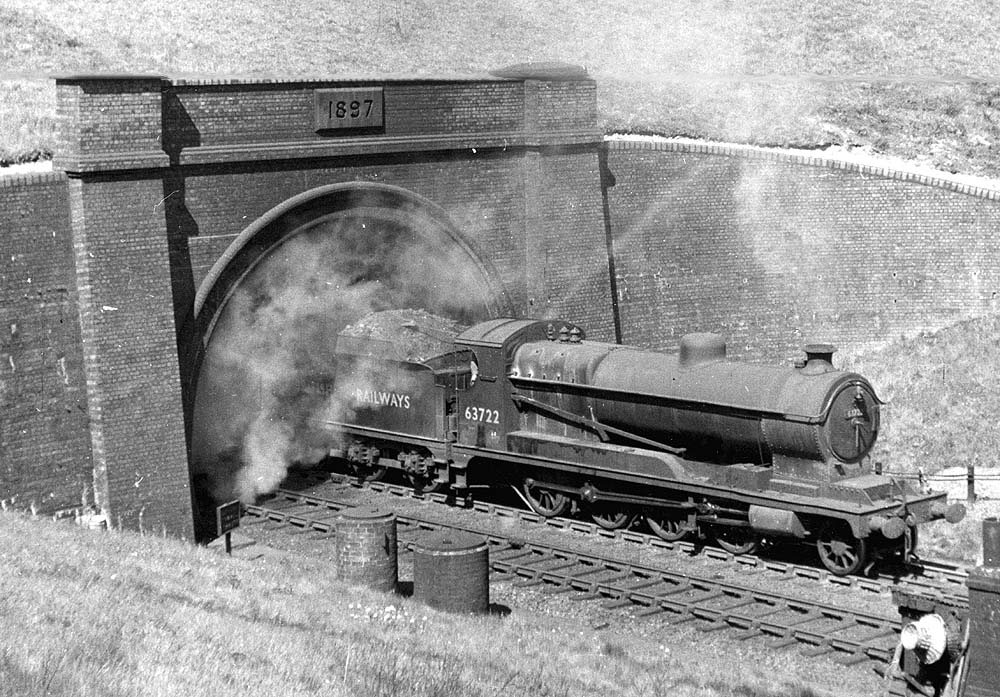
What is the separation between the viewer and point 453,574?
45.8 ft

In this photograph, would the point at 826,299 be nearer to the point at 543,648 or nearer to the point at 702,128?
the point at 702,128

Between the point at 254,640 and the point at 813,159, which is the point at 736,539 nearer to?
the point at 254,640

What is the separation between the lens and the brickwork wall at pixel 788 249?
77.8 ft

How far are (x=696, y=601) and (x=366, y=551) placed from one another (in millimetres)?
3504

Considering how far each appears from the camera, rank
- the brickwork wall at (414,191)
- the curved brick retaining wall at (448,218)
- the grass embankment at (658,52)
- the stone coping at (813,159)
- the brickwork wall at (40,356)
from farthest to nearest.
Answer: the grass embankment at (658,52)
the stone coping at (813,159)
the brickwork wall at (414,191)
the curved brick retaining wall at (448,218)
the brickwork wall at (40,356)

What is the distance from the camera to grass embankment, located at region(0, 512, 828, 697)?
916 centimetres

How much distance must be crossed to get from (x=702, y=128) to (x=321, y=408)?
9136 millimetres

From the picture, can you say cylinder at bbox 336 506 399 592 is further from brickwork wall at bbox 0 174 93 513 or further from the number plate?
the number plate

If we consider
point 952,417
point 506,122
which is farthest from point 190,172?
point 952,417

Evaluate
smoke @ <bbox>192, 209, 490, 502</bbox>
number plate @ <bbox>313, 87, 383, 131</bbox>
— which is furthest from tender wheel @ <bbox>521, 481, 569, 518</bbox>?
number plate @ <bbox>313, 87, 383, 131</bbox>

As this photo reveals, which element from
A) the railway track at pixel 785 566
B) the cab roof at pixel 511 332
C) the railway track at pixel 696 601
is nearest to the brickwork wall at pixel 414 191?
the cab roof at pixel 511 332

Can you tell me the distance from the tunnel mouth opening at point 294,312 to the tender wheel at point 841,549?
7.53 metres

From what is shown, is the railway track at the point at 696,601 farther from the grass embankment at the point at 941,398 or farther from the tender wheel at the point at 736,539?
the grass embankment at the point at 941,398

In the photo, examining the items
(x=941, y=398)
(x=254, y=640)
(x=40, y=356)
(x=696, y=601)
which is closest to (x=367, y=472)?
(x=40, y=356)
